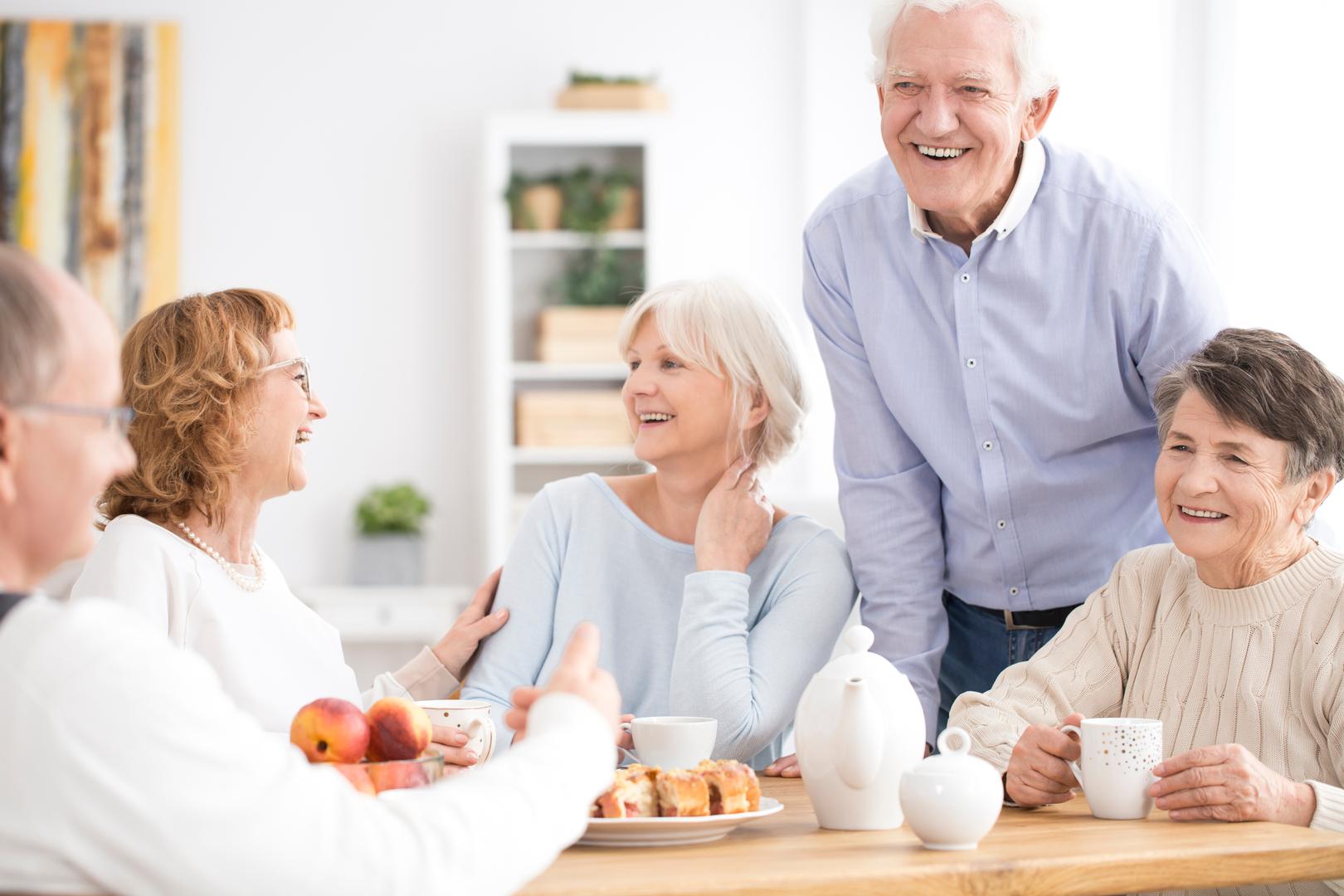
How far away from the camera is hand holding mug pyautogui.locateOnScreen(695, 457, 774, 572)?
2.04m

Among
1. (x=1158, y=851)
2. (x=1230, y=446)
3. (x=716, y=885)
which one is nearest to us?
(x=716, y=885)

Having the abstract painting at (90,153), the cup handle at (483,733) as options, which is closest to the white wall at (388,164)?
the abstract painting at (90,153)

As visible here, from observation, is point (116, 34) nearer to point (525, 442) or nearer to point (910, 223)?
point (525, 442)

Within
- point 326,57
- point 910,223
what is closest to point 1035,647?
point 910,223

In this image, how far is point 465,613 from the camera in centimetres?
217

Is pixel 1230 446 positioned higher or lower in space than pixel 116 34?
lower

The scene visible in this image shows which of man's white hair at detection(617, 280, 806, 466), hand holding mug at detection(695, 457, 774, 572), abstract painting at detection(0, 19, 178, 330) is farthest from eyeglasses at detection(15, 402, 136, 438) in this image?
abstract painting at detection(0, 19, 178, 330)

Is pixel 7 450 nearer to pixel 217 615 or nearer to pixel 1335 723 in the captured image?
pixel 217 615

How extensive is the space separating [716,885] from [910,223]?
125 centimetres

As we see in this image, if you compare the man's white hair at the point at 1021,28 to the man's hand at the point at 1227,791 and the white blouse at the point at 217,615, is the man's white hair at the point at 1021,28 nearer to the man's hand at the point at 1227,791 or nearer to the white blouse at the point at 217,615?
the man's hand at the point at 1227,791

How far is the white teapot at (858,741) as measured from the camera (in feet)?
4.39

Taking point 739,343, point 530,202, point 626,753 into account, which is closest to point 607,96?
point 530,202

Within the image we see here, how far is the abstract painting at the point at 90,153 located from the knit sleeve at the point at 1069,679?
14.0 feet

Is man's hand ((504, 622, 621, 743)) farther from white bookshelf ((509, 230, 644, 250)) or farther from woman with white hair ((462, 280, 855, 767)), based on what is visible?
white bookshelf ((509, 230, 644, 250))
